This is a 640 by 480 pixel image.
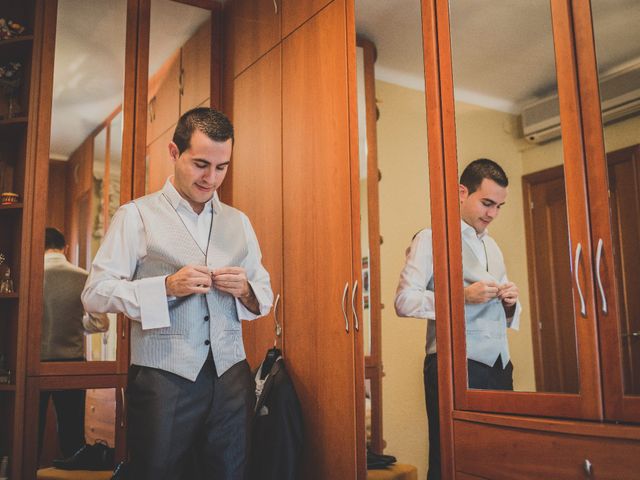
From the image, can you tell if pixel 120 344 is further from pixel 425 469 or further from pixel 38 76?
pixel 425 469

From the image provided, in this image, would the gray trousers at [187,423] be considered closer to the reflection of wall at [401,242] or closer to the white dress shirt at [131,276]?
the white dress shirt at [131,276]

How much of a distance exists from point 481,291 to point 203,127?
1063mm

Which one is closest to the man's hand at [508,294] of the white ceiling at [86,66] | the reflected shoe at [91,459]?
the reflected shoe at [91,459]

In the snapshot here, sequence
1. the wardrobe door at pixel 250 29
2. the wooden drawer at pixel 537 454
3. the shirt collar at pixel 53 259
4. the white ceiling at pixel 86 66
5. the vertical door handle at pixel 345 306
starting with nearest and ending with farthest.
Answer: the wooden drawer at pixel 537 454
the vertical door handle at pixel 345 306
the shirt collar at pixel 53 259
the white ceiling at pixel 86 66
the wardrobe door at pixel 250 29

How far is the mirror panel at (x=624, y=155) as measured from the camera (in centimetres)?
162

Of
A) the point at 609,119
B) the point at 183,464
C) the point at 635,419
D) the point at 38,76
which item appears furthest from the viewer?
the point at 38,76

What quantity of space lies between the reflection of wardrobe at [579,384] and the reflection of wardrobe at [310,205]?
55 centimetres

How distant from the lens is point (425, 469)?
2266mm

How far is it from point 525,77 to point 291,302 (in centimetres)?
142

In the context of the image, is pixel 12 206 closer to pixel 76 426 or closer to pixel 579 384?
pixel 76 426

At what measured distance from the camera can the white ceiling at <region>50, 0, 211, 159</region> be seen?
3.17 m

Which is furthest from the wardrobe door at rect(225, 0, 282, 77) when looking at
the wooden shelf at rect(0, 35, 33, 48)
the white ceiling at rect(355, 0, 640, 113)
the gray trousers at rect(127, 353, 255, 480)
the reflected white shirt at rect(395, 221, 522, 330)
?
the gray trousers at rect(127, 353, 255, 480)

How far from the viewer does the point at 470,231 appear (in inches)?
83.0

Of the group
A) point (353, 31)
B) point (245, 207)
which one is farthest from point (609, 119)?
point (245, 207)
